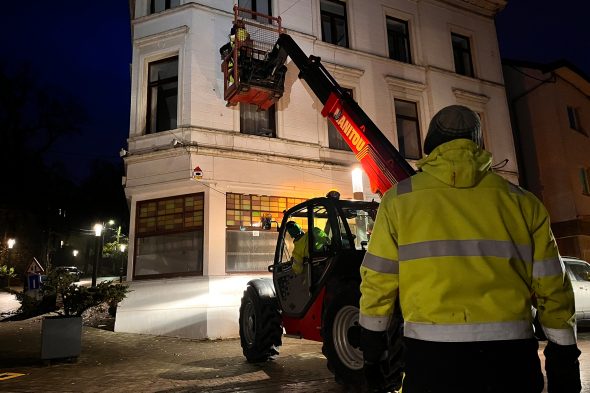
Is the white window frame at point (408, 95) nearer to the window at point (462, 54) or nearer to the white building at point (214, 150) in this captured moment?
the white building at point (214, 150)

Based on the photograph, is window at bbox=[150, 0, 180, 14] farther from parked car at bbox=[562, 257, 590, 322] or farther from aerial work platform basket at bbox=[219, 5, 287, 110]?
parked car at bbox=[562, 257, 590, 322]

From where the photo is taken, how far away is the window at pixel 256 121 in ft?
37.2

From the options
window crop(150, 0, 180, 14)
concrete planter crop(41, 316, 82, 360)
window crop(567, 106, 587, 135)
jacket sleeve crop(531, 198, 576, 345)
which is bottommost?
concrete planter crop(41, 316, 82, 360)

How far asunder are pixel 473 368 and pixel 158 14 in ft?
40.6

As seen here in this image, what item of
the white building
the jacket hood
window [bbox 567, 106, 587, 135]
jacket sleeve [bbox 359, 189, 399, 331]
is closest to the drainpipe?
window [bbox 567, 106, 587, 135]

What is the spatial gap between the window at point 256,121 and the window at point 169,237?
2.42m

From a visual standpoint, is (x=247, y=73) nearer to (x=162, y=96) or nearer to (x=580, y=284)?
(x=162, y=96)

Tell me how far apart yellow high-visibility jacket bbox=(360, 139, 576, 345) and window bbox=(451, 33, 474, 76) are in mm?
15728

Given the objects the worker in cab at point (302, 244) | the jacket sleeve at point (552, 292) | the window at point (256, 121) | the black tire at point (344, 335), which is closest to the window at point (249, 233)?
the window at point (256, 121)

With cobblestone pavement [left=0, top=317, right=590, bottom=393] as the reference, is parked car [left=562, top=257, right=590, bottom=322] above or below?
above

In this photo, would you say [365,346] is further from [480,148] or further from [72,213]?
[72,213]

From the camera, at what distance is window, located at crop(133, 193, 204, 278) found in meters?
10.2

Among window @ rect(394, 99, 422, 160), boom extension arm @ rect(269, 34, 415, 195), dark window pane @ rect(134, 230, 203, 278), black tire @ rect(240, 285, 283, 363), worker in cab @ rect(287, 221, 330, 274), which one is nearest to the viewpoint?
worker in cab @ rect(287, 221, 330, 274)

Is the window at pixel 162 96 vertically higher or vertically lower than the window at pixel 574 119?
lower
